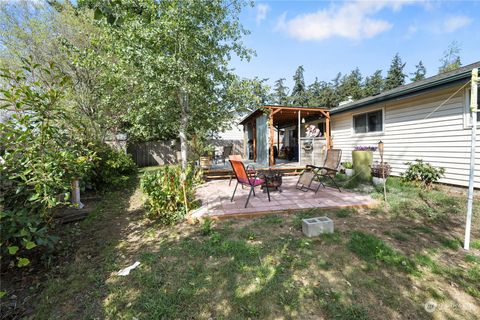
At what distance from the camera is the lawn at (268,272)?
1.81 m

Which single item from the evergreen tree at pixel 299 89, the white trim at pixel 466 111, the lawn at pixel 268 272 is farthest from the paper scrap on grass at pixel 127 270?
the evergreen tree at pixel 299 89

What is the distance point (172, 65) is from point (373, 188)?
19.1ft

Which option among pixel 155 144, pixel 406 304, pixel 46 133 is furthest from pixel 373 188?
pixel 155 144

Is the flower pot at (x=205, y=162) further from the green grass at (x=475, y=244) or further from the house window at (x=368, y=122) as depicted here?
the green grass at (x=475, y=244)

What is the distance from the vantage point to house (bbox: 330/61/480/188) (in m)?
4.79

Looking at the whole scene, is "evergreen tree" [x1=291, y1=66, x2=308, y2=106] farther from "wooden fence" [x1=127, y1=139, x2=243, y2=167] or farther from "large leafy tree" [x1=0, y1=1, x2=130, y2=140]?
"large leafy tree" [x1=0, y1=1, x2=130, y2=140]

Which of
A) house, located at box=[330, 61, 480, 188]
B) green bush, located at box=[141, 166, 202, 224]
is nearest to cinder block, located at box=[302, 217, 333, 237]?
green bush, located at box=[141, 166, 202, 224]

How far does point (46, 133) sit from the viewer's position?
2438 millimetres

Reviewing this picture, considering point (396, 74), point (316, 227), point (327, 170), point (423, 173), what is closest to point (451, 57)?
point (396, 74)

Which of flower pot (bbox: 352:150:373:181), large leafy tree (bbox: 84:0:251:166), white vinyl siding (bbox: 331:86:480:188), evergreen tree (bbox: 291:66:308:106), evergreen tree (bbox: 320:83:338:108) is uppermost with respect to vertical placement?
evergreen tree (bbox: 291:66:308:106)

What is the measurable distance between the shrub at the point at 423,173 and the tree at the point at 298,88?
3150 centimetres

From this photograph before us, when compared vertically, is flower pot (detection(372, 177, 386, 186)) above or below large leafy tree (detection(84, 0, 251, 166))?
below

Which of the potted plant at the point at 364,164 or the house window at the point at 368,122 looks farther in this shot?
the house window at the point at 368,122

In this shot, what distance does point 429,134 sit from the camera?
557cm
